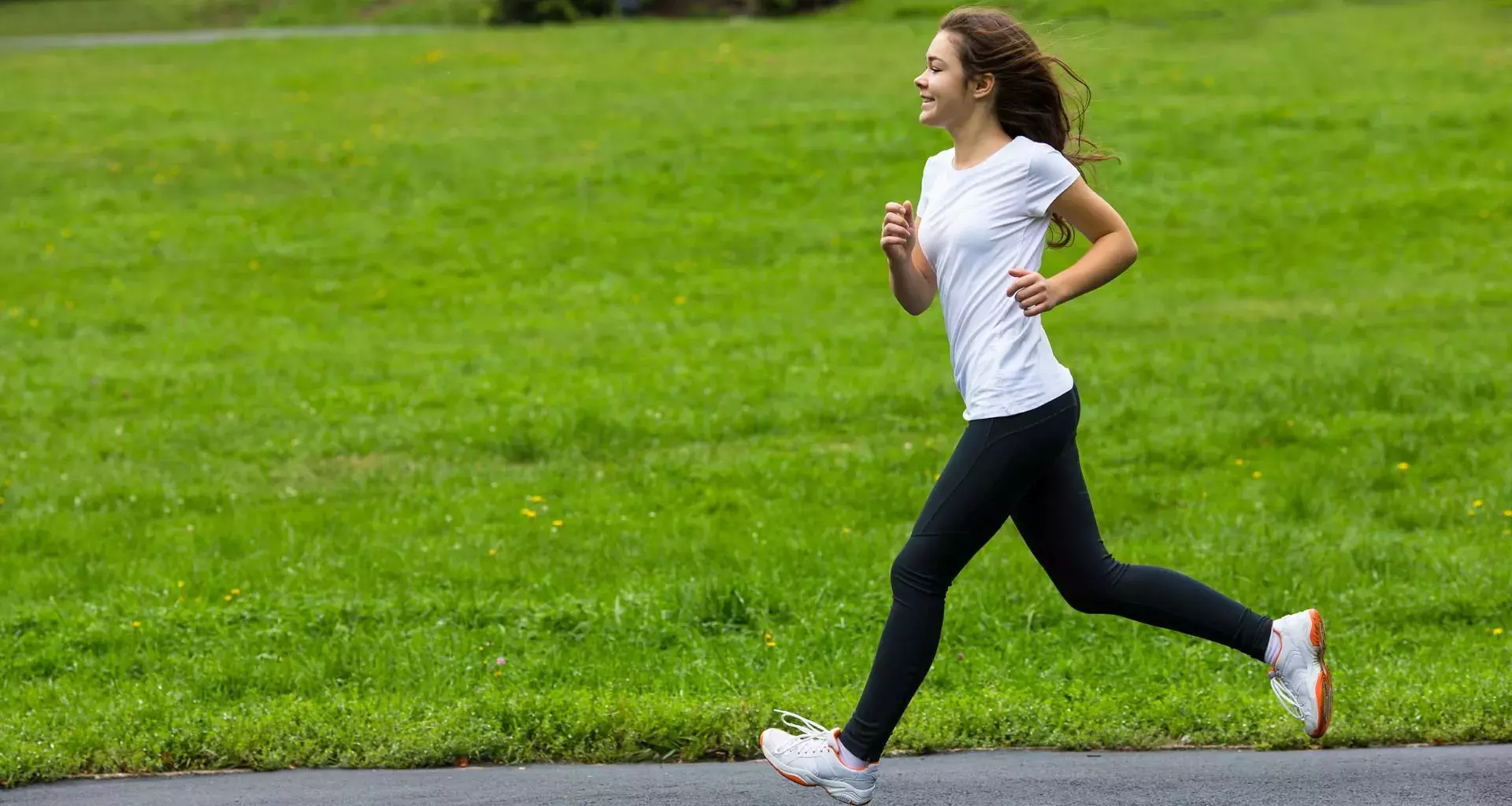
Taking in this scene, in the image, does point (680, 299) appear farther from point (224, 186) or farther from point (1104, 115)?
point (1104, 115)

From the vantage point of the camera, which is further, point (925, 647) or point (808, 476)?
point (808, 476)

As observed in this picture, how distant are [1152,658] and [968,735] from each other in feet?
3.59

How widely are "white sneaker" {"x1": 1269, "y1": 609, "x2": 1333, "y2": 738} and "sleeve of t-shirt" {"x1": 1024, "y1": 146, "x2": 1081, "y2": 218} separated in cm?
127

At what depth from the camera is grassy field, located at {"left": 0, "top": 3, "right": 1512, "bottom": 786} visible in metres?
5.17

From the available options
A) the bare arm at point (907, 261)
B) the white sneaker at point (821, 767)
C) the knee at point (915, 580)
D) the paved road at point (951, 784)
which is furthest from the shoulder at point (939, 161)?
the paved road at point (951, 784)

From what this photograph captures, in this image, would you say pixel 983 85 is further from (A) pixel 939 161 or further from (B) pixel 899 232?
(B) pixel 899 232

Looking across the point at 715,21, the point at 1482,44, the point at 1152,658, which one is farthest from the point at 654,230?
the point at 715,21

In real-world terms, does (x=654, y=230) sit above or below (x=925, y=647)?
below

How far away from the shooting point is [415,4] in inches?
1574

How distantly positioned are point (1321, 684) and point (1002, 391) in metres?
1.19

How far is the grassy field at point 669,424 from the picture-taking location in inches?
204

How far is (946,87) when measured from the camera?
3.75 m

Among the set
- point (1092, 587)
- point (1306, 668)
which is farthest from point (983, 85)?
point (1306, 668)

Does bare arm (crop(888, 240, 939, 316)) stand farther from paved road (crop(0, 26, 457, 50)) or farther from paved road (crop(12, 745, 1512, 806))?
paved road (crop(0, 26, 457, 50))
